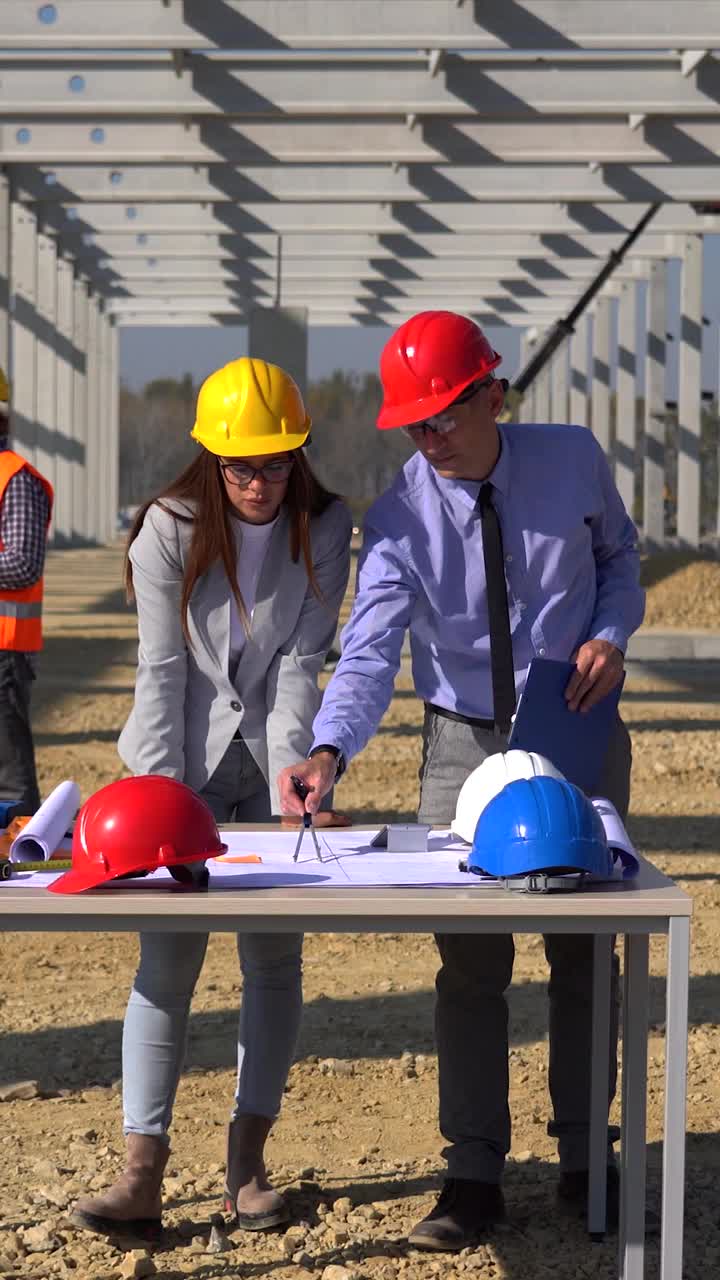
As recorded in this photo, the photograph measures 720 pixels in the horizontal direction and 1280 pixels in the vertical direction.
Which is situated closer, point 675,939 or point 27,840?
point 675,939

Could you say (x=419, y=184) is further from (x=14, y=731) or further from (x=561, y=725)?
(x=561, y=725)

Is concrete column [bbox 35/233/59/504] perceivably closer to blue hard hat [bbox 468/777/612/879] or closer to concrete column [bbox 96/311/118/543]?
concrete column [bbox 96/311/118/543]

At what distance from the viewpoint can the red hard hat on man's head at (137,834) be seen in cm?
314

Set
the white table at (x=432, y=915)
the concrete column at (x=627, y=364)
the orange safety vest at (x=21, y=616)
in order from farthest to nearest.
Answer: the concrete column at (x=627, y=364) → the orange safety vest at (x=21, y=616) → the white table at (x=432, y=915)

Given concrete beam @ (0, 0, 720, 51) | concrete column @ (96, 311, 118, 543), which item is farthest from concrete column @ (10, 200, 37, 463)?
concrete column @ (96, 311, 118, 543)

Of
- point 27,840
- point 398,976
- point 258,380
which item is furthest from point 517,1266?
point 398,976

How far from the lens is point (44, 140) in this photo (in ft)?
50.8

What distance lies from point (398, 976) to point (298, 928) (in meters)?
3.28

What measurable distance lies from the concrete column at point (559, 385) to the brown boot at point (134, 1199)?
3349cm

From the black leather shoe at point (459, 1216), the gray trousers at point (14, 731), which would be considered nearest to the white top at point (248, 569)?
the black leather shoe at point (459, 1216)

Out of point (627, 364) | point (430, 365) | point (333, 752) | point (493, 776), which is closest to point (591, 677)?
point (493, 776)

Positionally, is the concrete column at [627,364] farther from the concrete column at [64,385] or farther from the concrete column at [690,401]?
the concrete column at [64,385]

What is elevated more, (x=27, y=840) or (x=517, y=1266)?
(x=27, y=840)

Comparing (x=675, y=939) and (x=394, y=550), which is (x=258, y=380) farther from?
(x=675, y=939)
